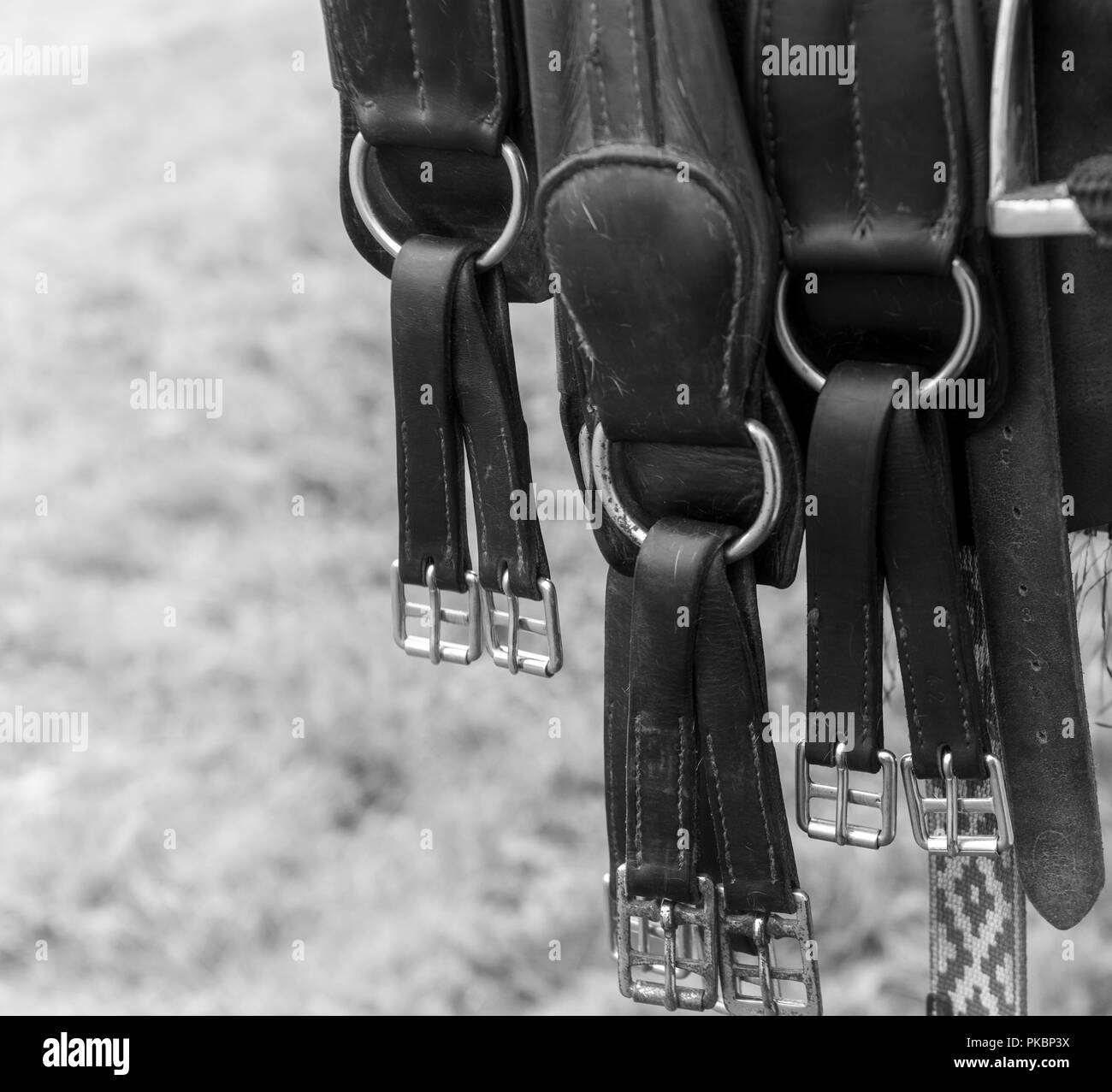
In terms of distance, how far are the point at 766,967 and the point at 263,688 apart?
3.39 feet

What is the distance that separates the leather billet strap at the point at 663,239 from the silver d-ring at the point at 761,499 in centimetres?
1

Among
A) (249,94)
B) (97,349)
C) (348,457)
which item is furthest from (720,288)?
(249,94)

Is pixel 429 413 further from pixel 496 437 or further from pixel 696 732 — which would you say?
pixel 696 732

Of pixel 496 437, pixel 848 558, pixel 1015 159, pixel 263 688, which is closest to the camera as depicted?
pixel 1015 159

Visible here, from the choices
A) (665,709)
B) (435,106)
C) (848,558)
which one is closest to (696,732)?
(665,709)

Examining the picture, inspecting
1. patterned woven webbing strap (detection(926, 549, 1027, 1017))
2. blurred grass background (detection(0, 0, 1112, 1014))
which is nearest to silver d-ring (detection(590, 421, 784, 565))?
patterned woven webbing strap (detection(926, 549, 1027, 1017))

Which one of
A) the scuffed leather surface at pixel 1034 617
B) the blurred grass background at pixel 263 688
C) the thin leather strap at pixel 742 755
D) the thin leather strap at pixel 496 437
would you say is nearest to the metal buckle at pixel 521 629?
the thin leather strap at pixel 496 437

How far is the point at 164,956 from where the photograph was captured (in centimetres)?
140

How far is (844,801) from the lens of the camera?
701 mm

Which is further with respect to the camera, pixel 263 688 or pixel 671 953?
pixel 263 688

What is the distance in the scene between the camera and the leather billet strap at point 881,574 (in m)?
0.65

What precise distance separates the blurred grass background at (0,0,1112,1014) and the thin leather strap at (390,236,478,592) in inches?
27.3

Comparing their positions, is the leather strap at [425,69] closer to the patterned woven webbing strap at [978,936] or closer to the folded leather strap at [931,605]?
the folded leather strap at [931,605]

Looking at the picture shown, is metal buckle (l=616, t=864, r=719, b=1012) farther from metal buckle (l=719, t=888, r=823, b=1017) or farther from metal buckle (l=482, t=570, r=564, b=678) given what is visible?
metal buckle (l=482, t=570, r=564, b=678)
